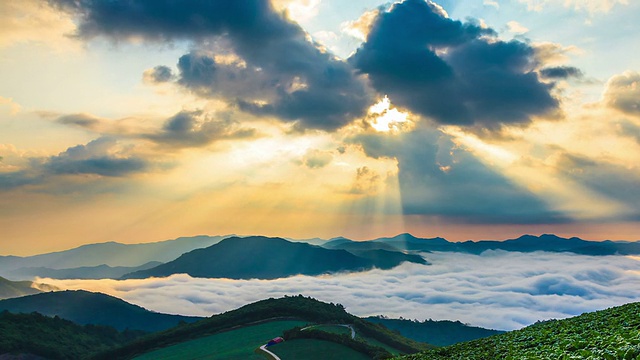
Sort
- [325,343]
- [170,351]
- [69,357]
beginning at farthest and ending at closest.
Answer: [69,357] < [170,351] < [325,343]

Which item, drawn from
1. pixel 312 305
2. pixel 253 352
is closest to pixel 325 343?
pixel 253 352

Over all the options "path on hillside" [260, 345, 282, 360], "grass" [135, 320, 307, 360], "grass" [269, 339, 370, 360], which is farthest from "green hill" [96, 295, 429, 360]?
"path on hillside" [260, 345, 282, 360]

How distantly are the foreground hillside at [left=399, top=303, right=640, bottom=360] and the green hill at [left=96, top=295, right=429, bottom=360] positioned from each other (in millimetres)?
117409

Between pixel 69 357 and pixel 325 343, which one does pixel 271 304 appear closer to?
pixel 325 343

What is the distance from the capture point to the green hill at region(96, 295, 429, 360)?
498 feet

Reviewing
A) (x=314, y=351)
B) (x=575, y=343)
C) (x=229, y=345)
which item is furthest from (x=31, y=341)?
(x=575, y=343)

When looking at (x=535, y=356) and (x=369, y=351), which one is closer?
(x=535, y=356)

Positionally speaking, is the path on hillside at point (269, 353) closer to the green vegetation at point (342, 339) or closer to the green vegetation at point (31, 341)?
the green vegetation at point (342, 339)

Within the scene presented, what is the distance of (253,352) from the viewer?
11644cm

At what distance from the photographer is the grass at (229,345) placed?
121 m

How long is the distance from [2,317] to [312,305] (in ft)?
465

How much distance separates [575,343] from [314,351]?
105m

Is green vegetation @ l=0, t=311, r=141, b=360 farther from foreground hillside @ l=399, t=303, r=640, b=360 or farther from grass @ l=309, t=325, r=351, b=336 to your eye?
foreground hillside @ l=399, t=303, r=640, b=360

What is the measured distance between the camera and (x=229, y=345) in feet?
438
